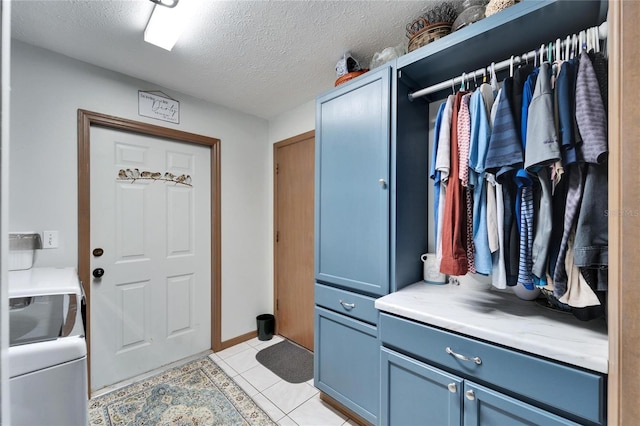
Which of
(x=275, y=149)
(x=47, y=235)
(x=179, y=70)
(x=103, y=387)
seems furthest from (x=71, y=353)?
(x=275, y=149)

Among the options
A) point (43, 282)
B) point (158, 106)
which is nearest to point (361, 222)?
point (43, 282)

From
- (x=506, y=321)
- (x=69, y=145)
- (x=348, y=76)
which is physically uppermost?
(x=348, y=76)

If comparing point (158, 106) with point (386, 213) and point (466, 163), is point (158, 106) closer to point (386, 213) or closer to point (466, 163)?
point (386, 213)

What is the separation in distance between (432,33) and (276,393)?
2392mm

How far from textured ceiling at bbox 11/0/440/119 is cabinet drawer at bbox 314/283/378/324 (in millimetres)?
1508

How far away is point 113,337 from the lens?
200 centimetres

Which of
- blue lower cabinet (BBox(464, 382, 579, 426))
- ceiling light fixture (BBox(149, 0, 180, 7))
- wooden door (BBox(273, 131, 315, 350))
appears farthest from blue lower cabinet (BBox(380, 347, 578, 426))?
ceiling light fixture (BBox(149, 0, 180, 7))

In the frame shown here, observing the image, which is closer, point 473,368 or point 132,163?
point 473,368

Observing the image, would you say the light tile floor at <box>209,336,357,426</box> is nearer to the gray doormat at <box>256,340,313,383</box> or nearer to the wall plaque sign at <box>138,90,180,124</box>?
the gray doormat at <box>256,340,313,383</box>

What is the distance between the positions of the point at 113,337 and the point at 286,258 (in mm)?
1463

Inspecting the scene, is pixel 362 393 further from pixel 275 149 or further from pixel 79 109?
pixel 79 109

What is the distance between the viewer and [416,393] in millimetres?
1182

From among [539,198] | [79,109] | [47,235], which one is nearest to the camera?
[539,198]

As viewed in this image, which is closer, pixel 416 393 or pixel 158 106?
pixel 416 393
